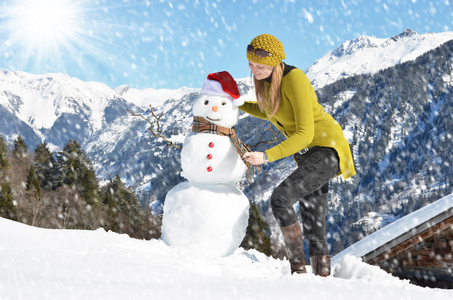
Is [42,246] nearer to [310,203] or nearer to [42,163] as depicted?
[310,203]

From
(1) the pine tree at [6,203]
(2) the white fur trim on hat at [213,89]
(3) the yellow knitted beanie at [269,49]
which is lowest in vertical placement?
(3) the yellow knitted beanie at [269,49]

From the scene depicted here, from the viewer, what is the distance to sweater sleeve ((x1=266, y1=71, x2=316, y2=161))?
10.0 feet

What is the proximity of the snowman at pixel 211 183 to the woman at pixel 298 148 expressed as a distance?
1103mm

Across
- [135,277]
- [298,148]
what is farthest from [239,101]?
[135,277]

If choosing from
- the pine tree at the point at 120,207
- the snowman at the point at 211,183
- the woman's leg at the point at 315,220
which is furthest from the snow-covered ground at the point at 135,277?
the pine tree at the point at 120,207

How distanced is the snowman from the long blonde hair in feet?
3.14

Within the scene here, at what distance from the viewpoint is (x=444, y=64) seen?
19588 centimetres

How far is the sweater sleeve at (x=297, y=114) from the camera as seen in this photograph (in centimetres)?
306

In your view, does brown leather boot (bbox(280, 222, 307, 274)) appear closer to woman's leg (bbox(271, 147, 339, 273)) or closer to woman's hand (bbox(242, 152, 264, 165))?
woman's leg (bbox(271, 147, 339, 273))

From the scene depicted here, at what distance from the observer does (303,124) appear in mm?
3104

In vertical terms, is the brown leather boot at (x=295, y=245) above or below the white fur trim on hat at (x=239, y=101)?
below

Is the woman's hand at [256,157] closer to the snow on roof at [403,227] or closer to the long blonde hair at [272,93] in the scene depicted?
the long blonde hair at [272,93]

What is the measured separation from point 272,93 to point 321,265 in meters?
1.59

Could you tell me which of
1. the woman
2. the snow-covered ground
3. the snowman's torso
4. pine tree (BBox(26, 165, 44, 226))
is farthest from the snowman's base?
pine tree (BBox(26, 165, 44, 226))
